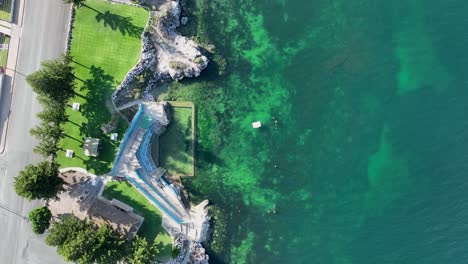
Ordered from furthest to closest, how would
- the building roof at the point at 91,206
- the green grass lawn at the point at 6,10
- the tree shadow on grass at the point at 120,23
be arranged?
the tree shadow on grass at the point at 120,23
the building roof at the point at 91,206
the green grass lawn at the point at 6,10

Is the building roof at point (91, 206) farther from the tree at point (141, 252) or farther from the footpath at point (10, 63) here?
the footpath at point (10, 63)

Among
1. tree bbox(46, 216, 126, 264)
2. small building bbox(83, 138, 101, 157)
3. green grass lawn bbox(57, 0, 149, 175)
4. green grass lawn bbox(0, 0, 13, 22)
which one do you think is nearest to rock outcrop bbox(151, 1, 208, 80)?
green grass lawn bbox(57, 0, 149, 175)

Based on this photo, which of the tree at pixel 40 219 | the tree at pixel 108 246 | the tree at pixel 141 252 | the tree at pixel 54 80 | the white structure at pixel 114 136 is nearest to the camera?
the tree at pixel 54 80

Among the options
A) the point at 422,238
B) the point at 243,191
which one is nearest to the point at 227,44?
the point at 243,191

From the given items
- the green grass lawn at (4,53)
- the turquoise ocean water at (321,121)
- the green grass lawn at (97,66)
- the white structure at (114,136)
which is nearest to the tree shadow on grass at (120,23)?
the green grass lawn at (97,66)

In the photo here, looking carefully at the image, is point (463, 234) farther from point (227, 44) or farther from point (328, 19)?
point (227, 44)

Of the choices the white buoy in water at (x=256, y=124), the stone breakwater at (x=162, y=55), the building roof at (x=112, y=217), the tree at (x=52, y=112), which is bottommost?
the building roof at (x=112, y=217)
